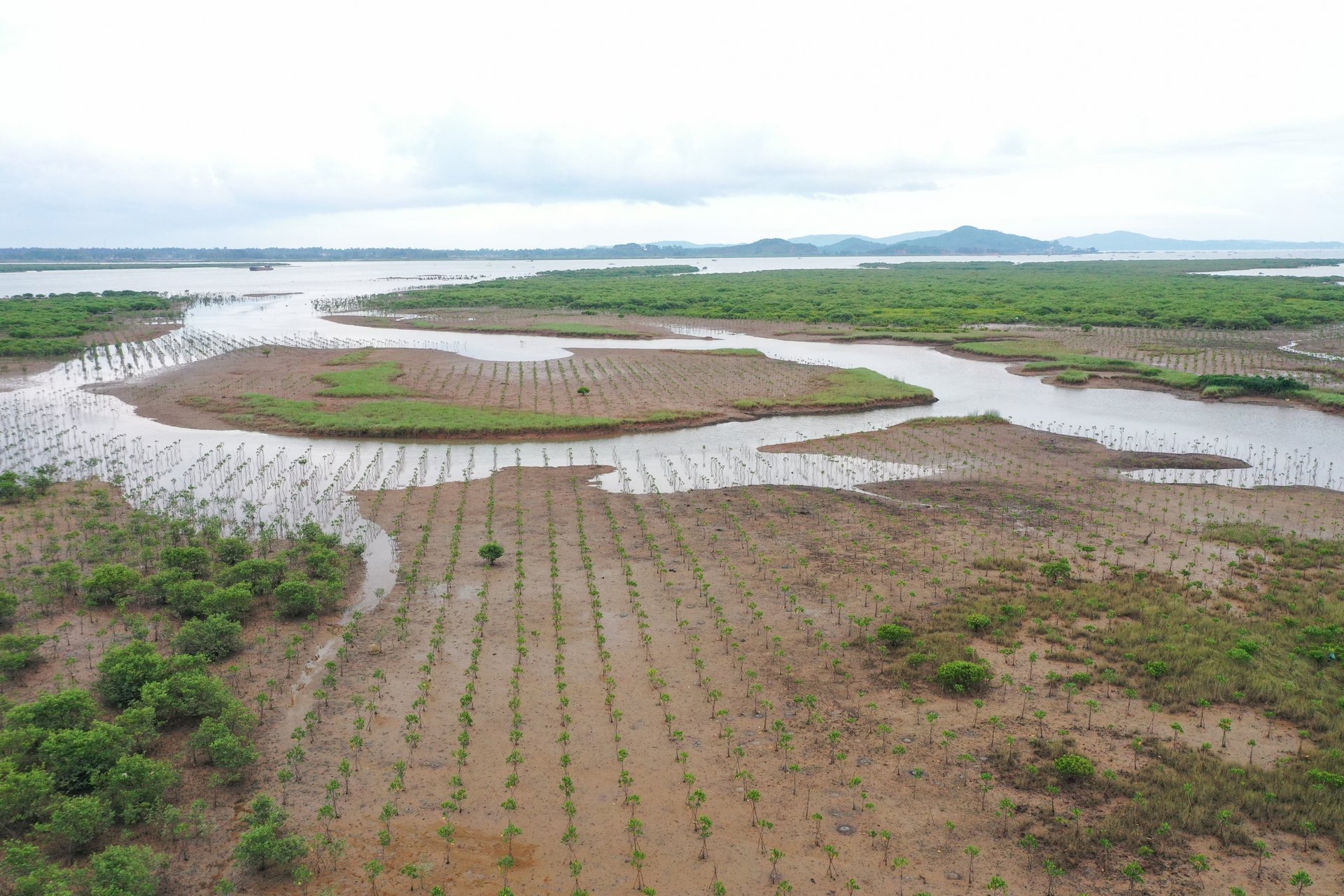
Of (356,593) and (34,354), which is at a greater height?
(34,354)

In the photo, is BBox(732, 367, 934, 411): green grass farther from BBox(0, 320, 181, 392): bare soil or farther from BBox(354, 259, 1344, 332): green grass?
BBox(0, 320, 181, 392): bare soil

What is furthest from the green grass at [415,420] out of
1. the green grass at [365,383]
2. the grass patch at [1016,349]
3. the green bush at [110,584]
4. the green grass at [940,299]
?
the green grass at [940,299]

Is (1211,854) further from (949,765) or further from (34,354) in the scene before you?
(34,354)

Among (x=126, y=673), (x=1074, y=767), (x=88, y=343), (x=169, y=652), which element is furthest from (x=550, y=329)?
(x=1074, y=767)

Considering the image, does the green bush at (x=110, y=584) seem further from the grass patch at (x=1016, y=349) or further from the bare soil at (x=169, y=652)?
the grass patch at (x=1016, y=349)

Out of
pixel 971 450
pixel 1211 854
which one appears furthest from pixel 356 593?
pixel 971 450

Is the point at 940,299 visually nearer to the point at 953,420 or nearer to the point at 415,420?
the point at 953,420
